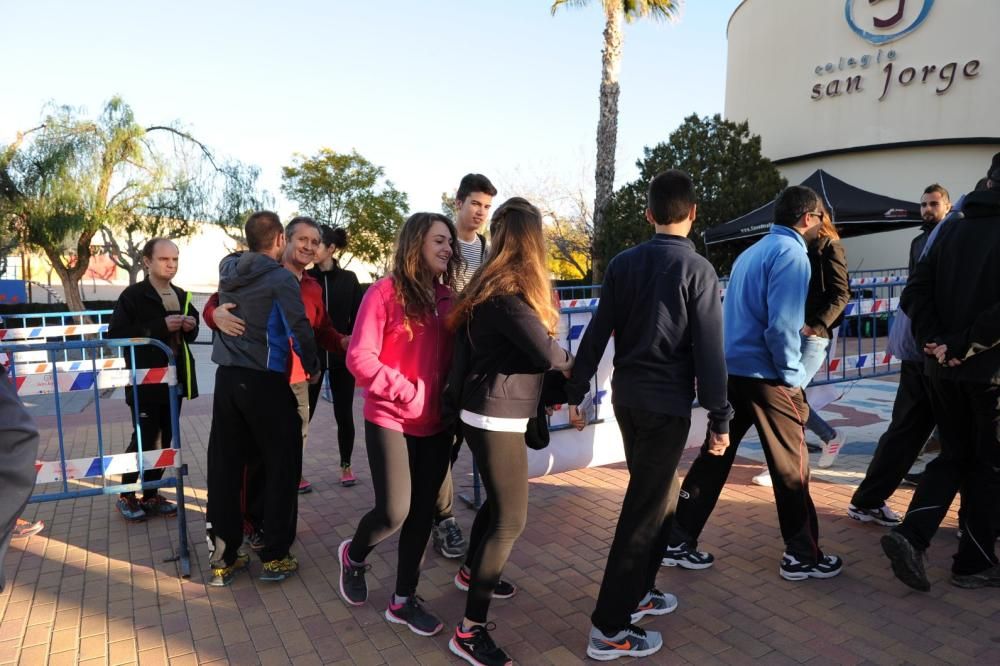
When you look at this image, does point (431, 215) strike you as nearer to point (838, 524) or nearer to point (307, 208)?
point (838, 524)

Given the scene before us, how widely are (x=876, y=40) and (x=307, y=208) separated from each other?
89.2ft

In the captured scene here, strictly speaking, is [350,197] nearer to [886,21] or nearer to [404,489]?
[886,21]

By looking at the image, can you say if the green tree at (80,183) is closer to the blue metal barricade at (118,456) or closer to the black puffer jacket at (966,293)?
the blue metal barricade at (118,456)

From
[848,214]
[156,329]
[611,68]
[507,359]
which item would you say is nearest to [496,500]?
[507,359]

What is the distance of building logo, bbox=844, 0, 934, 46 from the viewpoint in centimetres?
1761

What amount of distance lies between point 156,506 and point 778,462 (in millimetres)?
4014

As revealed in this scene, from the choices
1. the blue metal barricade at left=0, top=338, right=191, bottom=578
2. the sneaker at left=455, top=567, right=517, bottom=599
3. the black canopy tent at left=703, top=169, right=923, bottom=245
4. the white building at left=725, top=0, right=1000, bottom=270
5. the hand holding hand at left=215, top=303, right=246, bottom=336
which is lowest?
the sneaker at left=455, top=567, right=517, bottom=599

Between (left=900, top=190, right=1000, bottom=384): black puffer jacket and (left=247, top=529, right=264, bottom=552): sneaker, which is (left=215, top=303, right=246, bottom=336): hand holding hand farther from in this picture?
(left=900, top=190, right=1000, bottom=384): black puffer jacket

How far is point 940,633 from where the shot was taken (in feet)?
9.84

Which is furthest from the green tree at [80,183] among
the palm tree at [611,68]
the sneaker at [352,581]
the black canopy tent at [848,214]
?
the sneaker at [352,581]

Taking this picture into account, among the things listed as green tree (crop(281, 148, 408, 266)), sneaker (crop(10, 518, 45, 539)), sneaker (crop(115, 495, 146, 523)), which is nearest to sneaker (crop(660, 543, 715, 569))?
sneaker (crop(115, 495, 146, 523))

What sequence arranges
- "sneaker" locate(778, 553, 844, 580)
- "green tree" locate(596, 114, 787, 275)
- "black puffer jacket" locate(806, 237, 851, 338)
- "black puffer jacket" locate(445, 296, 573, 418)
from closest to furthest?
"black puffer jacket" locate(445, 296, 573, 418) → "sneaker" locate(778, 553, 844, 580) → "black puffer jacket" locate(806, 237, 851, 338) → "green tree" locate(596, 114, 787, 275)

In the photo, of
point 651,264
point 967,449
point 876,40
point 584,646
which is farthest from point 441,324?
point 876,40

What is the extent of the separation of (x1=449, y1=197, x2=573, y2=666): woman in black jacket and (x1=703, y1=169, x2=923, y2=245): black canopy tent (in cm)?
1210
